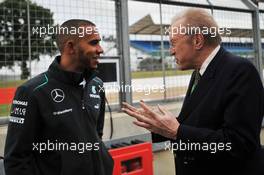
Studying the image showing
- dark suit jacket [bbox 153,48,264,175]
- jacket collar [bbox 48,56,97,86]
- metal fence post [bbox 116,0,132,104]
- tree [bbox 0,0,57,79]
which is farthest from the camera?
metal fence post [bbox 116,0,132,104]

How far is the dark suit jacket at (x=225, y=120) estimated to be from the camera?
1.43 meters

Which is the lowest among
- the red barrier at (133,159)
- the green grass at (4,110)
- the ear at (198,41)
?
the red barrier at (133,159)

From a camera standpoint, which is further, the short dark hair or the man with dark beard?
the short dark hair

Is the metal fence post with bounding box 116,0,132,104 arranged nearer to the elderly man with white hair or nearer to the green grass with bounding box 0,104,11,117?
the green grass with bounding box 0,104,11,117

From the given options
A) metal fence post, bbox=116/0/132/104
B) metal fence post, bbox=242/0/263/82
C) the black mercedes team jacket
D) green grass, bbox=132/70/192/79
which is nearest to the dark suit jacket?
the black mercedes team jacket

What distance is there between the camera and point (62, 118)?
1.82 metres

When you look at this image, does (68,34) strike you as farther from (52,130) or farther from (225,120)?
(225,120)

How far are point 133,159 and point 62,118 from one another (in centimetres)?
133

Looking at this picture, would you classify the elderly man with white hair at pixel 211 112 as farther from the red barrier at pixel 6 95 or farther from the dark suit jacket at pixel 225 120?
the red barrier at pixel 6 95

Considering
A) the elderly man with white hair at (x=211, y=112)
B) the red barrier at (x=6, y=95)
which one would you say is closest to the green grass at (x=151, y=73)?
the red barrier at (x=6, y=95)

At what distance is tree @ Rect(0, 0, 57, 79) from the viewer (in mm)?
2729

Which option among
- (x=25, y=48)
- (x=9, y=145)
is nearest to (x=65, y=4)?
(x=25, y=48)

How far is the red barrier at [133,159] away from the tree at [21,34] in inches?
39.5

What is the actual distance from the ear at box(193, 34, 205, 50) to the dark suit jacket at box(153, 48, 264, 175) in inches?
3.7
